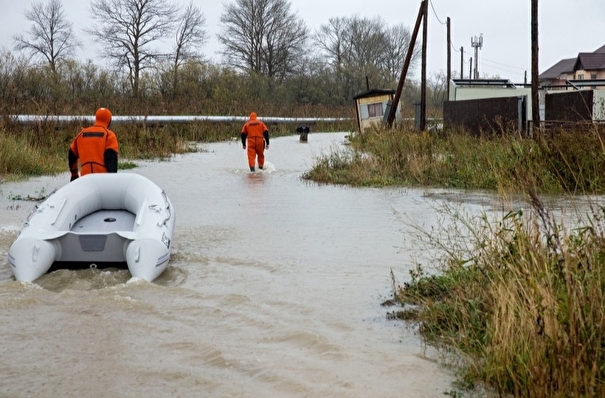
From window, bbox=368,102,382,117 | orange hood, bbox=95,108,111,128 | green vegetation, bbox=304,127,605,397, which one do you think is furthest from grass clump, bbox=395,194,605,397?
window, bbox=368,102,382,117

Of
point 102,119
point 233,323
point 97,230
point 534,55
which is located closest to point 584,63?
point 534,55

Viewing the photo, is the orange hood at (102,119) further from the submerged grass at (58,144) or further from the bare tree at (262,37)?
the bare tree at (262,37)

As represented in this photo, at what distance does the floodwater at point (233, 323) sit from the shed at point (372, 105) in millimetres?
24659

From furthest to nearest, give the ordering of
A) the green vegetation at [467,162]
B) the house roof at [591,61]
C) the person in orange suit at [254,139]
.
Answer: the house roof at [591,61] → the person in orange suit at [254,139] → the green vegetation at [467,162]

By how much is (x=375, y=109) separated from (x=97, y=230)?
28.3m

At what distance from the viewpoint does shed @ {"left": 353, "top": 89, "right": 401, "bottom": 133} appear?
35.4 m

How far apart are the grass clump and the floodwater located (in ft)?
0.89

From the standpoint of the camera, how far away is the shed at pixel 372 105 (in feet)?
116

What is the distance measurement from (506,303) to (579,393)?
109 centimetres

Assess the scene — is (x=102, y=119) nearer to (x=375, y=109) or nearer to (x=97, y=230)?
(x=97, y=230)

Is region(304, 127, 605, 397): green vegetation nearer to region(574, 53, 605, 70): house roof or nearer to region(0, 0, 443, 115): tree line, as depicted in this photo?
region(0, 0, 443, 115): tree line

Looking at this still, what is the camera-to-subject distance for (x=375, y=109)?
3594 centimetres

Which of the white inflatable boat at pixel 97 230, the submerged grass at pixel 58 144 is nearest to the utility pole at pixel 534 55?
the submerged grass at pixel 58 144

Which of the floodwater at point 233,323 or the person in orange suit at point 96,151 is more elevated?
the person in orange suit at point 96,151
